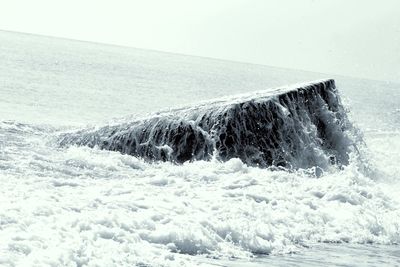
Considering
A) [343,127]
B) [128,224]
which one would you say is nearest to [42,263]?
[128,224]

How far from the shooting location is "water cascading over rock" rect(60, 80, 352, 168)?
1631 centimetres

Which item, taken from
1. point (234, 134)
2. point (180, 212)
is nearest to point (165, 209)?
point (180, 212)

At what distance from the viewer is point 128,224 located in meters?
9.23

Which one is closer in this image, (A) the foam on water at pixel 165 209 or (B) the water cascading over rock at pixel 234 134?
(A) the foam on water at pixel 165 209

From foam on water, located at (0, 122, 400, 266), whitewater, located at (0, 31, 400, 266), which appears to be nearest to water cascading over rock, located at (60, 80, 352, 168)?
whitewater, located at (0, 31, 400, 266)

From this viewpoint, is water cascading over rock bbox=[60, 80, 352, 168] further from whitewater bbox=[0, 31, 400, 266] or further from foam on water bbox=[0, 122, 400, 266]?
foam on water bbox=[0, 122, 400, 266]

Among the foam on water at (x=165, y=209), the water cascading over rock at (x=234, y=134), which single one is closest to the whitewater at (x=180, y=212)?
the foam on water at (x=165, y=209)

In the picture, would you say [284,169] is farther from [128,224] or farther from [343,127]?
[128,224]

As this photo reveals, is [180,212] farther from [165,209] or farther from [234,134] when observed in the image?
[234,134]

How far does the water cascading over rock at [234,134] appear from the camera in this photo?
1631cm

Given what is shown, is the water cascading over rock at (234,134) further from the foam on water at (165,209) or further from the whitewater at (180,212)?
the foam on water at (165,209)

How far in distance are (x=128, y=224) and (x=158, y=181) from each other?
Answer: 367 centimetres

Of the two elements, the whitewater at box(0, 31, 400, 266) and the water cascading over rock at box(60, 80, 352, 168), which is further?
the water cascading over rock at box(60, 80, 352, 168)

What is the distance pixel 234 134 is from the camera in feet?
53.7
